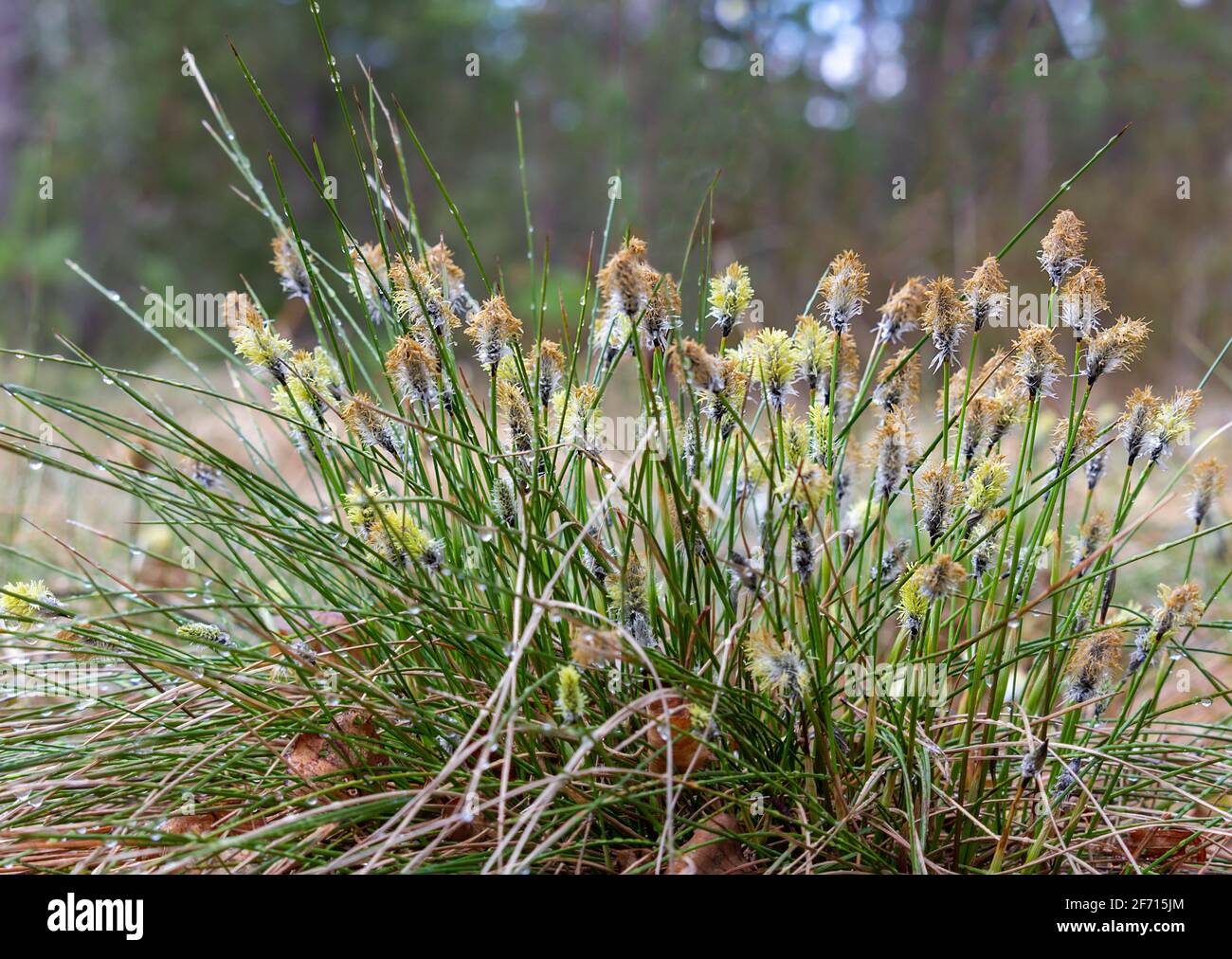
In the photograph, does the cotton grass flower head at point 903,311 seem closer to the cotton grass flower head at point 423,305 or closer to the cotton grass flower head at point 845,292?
the cotton grass flower head at point 845,292

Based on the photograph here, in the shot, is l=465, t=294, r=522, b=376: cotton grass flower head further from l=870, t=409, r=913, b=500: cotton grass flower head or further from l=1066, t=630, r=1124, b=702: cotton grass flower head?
l=1066, t=630, r=1124, b=702: cotton grass flower head

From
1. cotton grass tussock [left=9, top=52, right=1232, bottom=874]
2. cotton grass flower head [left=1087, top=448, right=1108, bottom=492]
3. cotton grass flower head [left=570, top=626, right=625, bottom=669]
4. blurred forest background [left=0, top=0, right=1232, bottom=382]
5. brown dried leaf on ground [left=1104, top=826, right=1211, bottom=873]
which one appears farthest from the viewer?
blurred forest background [left=0, top=0, right=1232, bottom=382]

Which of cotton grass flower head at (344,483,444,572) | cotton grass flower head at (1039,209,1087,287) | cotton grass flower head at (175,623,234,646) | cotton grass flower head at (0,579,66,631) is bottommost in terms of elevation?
cotton grass flower head at (175,623,234,646)

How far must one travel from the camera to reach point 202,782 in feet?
3.64

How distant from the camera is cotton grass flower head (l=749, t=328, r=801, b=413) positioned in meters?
1.14

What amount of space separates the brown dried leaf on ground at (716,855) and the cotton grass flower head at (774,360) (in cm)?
46

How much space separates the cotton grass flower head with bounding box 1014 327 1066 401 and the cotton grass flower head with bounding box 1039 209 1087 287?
7 centimetres

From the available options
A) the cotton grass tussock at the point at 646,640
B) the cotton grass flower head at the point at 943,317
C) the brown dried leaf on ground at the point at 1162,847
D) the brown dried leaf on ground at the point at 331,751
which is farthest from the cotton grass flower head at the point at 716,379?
the brown dried leaf on ground at the point at 1162,847

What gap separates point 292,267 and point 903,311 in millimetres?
799

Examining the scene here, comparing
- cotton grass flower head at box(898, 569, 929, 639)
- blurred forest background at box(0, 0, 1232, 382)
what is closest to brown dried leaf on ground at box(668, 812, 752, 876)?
cotton grass flower head at box(898, 569, 929, 639)

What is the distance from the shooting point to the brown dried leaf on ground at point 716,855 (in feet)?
3.60
